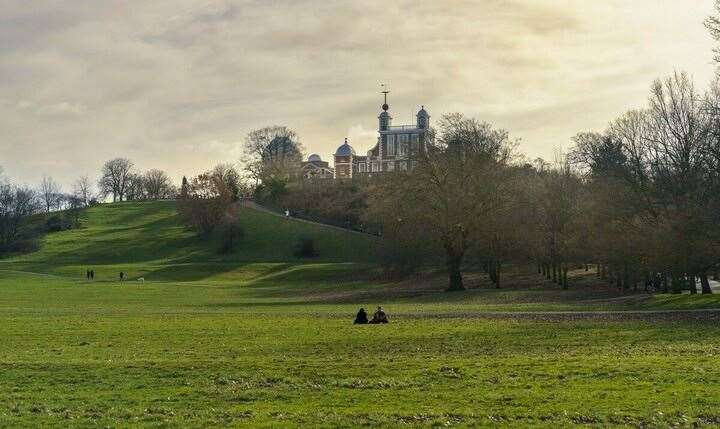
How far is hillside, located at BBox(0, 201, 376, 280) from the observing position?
4056 inches

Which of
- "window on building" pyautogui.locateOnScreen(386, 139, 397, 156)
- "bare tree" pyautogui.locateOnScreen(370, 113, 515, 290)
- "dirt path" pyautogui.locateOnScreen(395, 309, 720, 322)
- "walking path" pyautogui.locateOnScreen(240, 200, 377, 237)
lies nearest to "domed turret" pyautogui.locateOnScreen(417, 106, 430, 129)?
"window on building" pyautogui.locateOnScreen(386, 139, 397, 156)

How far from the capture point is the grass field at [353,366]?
14133 mm

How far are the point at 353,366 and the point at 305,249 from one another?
89.2m

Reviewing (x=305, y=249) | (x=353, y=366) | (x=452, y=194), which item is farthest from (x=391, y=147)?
(x=353, y=366)

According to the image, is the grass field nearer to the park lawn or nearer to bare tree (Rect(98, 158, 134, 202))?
the park lawn

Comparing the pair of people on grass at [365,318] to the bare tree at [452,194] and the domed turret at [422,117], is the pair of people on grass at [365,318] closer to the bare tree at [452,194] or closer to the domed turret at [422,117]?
the bare tree at [452,194]

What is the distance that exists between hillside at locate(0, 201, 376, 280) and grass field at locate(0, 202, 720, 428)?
170 feet

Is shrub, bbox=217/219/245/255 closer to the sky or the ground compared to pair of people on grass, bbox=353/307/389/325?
closer to the sky

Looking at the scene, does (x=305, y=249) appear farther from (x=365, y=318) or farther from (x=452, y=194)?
(x=365, y=318)

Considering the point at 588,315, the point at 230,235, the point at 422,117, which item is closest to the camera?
the point at 588,315

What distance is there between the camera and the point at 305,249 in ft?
357

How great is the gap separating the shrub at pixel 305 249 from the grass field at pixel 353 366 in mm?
55273

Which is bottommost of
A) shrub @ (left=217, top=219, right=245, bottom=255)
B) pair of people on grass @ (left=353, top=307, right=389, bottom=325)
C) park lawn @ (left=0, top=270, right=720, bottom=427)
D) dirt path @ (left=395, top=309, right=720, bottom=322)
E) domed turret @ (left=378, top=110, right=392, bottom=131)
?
park lawn @ (left=0, top=270, right=720, bottom=427)

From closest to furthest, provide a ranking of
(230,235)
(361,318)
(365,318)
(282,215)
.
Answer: (361,318) → (365,318) → (230,235) → (282,215)
